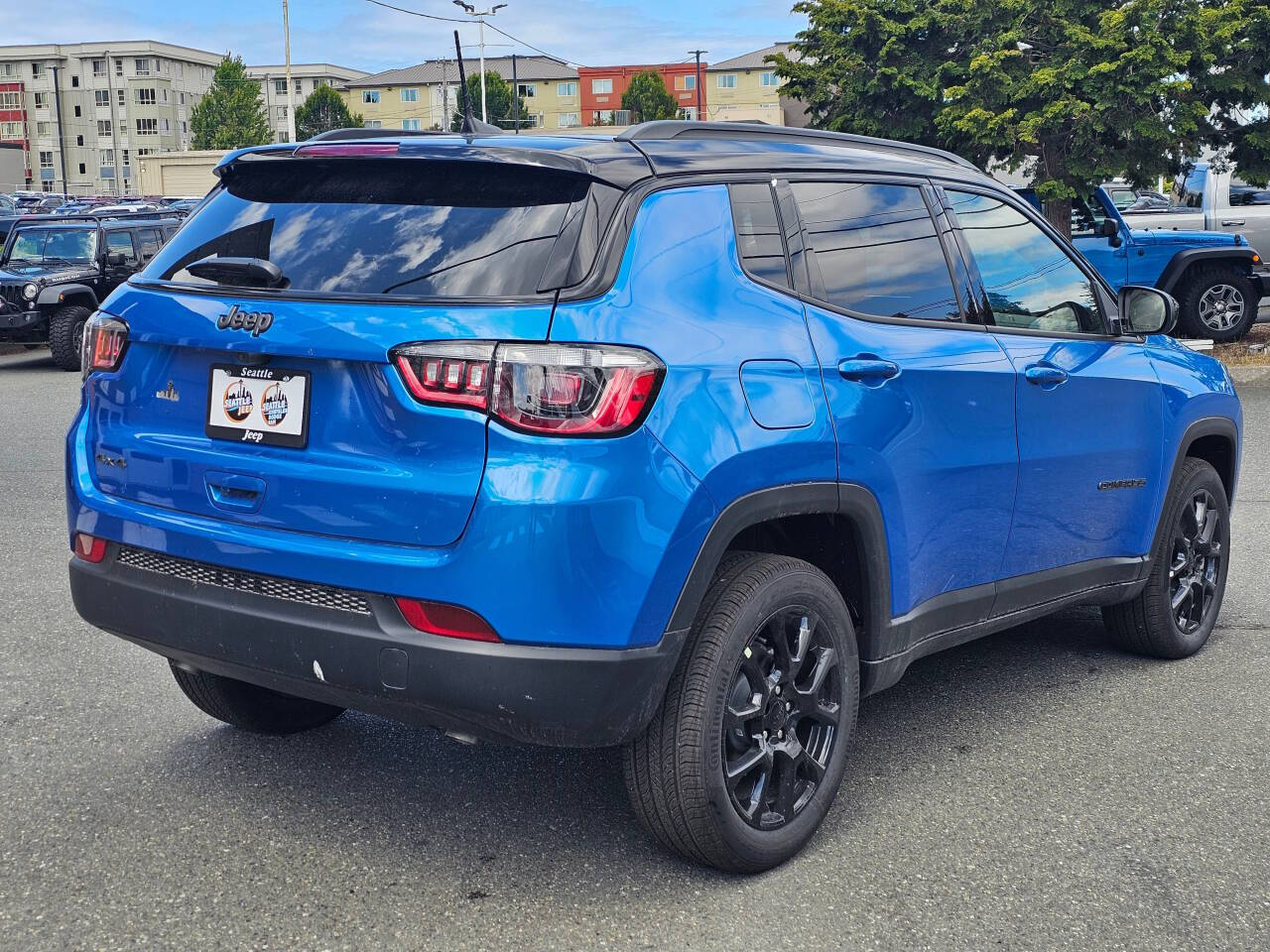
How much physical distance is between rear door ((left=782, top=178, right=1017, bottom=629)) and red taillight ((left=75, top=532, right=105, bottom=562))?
1856 mm

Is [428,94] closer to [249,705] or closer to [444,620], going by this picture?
[249,705]

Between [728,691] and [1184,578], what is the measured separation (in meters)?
2.76

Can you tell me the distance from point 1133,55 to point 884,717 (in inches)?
483

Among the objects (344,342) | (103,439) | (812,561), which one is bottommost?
(812,561)

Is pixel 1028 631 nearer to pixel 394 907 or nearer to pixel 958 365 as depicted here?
pixel 958 365

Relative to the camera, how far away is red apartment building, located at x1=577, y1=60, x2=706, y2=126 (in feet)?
416

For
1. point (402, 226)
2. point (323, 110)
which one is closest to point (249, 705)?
point (402, 226)

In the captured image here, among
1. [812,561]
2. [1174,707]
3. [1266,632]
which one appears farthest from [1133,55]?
[812,561]

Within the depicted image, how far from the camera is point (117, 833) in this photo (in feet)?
12.0

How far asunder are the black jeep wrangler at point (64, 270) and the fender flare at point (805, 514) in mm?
15165

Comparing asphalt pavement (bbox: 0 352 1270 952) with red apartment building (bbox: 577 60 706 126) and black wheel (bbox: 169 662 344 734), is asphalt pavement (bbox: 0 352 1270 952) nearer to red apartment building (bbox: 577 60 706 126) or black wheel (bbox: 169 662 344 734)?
black wheel (bbox: 169 662 344 734)

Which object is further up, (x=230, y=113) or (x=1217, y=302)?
(x=230, y=113)

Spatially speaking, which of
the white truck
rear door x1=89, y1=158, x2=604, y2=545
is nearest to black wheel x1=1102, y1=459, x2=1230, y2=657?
rear door x1=89, y1=158, x2=604, y2=545

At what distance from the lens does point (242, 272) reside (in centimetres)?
342
